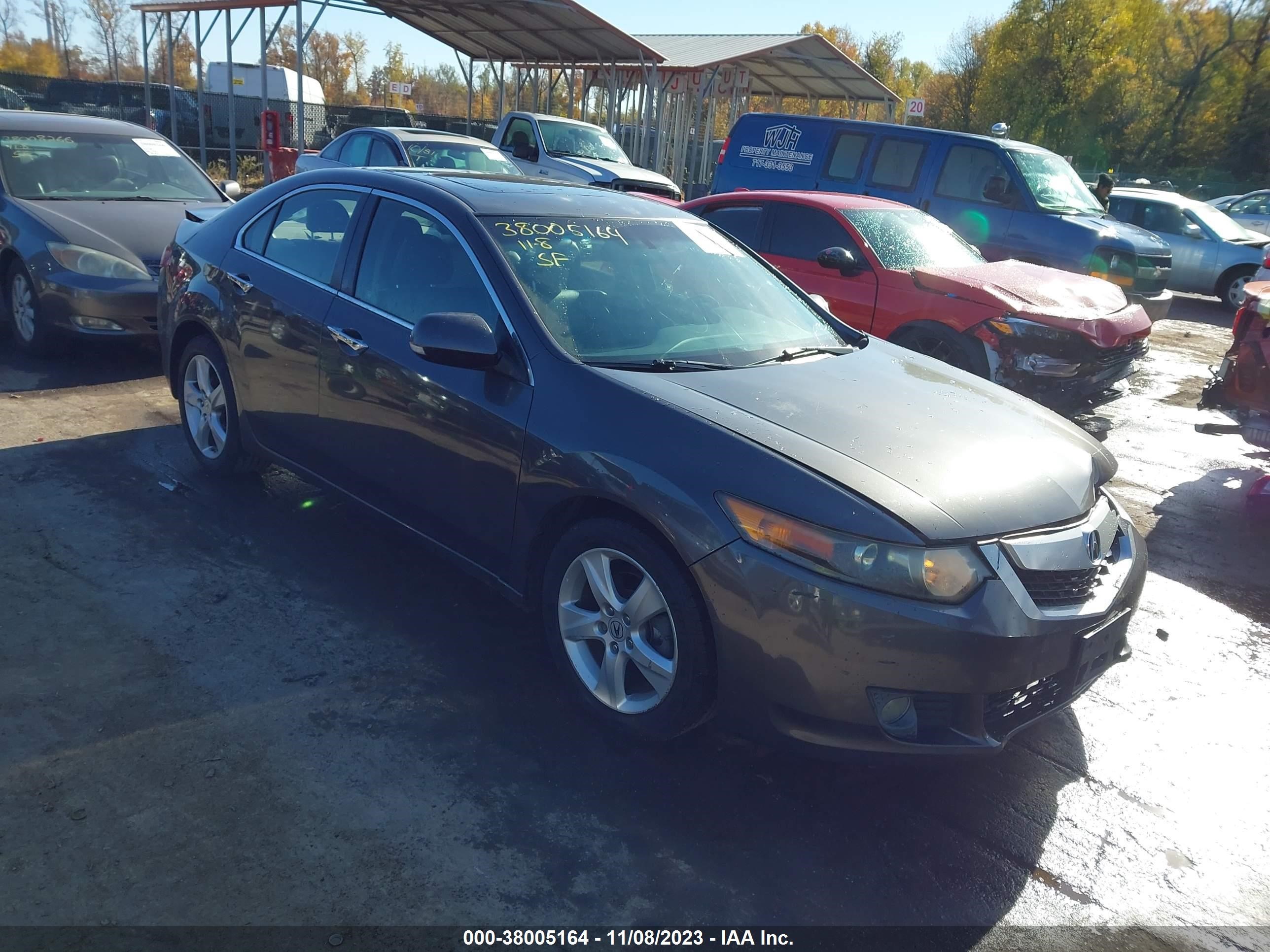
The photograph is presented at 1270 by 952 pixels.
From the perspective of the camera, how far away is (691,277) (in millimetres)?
4105

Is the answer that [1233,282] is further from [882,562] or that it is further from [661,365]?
[882,562]

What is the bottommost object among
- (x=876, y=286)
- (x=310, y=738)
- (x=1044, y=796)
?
(x=310, y=738)

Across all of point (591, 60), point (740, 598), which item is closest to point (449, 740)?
point (740, 598)

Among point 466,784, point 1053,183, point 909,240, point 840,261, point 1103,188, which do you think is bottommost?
point 466,784

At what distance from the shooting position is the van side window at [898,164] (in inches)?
426

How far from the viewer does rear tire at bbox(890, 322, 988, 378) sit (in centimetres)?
682

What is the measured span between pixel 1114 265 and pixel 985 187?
60.0 inches

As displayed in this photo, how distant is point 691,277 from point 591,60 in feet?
69.5

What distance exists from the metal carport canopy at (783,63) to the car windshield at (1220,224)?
1032 centimetres

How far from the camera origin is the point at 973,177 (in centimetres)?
1055

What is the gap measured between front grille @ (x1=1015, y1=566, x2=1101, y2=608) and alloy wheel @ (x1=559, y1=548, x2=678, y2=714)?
1014 mm

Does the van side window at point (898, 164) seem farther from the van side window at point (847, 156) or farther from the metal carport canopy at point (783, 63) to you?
the metal carport canopy at point (783, 63)

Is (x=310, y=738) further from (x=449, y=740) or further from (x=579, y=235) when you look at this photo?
(x=579, y=235)

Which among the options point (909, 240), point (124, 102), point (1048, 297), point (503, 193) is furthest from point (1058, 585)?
point (124, 102)
